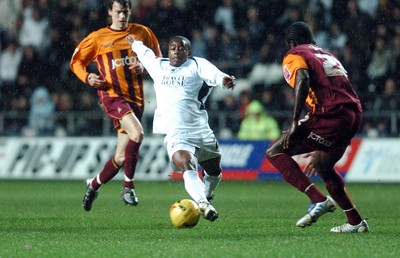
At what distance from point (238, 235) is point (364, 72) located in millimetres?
10786

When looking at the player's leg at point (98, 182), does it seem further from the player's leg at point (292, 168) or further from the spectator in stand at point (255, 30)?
the spectator in stand at point (255, 30)

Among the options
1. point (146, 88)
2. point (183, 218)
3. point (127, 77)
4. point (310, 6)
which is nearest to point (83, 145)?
point (146, 88)

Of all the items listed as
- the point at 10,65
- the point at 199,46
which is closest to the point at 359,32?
the point at 199,46

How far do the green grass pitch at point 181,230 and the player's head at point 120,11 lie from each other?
7.29 ft

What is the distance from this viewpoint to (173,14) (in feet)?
67.2

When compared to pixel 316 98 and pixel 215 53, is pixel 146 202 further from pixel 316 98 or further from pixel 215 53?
pixel 215 53

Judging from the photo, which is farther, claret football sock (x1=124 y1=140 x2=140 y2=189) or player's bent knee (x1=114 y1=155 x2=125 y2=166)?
player's bent knee (x1=114 y1=155 x2=125 y2=166)

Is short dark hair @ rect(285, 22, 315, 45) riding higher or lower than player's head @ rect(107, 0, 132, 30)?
higher

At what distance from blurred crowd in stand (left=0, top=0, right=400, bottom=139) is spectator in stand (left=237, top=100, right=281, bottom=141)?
0.03 m

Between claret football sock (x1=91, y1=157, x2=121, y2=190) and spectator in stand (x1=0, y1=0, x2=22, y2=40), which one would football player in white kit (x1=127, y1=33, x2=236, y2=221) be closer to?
claret football sock (x1=91, y1=157, x2=121, y2=190)

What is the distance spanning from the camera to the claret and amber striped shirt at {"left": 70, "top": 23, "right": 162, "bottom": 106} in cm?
1191

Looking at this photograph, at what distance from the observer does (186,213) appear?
9398 mm

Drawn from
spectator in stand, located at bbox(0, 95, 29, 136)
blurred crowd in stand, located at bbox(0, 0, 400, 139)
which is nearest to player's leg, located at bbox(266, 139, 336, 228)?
blurred crowd in stand, located at bbox(0, 0, 400, 139)

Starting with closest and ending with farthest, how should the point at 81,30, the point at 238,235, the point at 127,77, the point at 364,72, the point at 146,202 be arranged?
the point at 238,235, the point at 127,77, the point at 146,202, the point at 364,72, the point at 81,30
